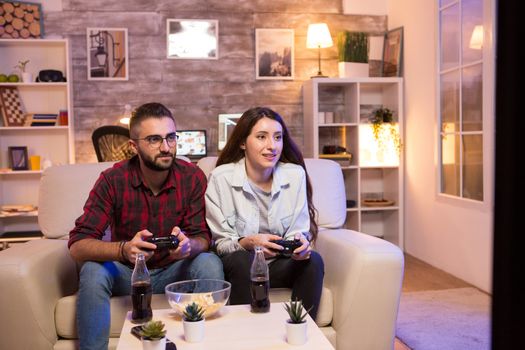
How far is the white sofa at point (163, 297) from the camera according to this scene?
2014 millimetres

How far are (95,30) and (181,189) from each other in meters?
3.08

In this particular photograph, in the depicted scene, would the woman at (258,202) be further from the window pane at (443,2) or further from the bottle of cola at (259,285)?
the window pane at (443,2)

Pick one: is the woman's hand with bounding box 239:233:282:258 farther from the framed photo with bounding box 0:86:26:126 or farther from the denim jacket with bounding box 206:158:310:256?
the framed photo with bounding box 0:86:26:126

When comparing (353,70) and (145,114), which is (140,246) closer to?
(145,114)

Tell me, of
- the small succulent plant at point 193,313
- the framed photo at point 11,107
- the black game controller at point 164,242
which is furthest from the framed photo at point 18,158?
the small succulent plant at point 193,313

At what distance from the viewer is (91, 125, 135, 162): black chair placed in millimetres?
4320

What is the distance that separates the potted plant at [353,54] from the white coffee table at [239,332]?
11.6 feet

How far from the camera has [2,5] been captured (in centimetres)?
465

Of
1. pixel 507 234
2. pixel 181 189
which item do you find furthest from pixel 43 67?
pixel 507 234

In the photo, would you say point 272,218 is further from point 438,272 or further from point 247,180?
point 438,272

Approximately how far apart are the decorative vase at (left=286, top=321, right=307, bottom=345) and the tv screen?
345cm

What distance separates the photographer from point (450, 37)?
163 inches

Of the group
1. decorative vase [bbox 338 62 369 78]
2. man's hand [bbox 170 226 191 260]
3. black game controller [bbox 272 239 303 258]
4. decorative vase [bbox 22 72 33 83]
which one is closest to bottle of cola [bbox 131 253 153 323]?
man's hand [bbox 170 226 191 260]

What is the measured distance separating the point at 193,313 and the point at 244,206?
0.80m
